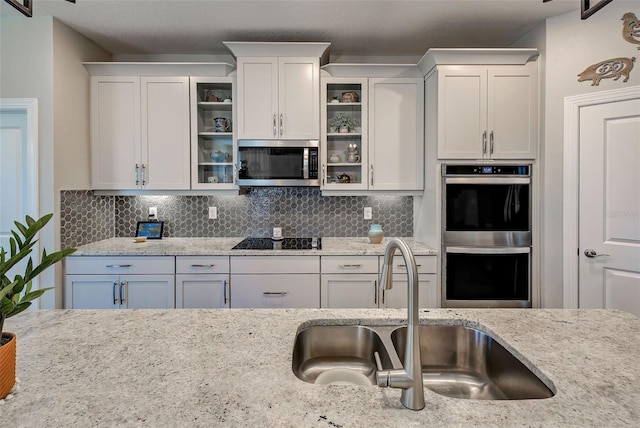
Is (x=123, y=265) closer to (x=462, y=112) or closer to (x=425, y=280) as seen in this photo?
(x=425, y=280)

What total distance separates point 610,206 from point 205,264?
3.02 metres

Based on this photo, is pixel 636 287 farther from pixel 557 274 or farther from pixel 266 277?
pixel 266 277

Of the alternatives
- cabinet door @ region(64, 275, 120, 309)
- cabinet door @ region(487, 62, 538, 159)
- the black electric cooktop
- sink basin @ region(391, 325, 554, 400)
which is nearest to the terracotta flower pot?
sink basin @ region(391, 325, 554, 400)

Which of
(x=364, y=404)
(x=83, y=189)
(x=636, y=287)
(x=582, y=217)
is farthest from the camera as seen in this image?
(x=83, y=189)

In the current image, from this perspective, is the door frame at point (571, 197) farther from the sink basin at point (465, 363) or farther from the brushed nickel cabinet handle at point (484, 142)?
the sink basin at point (465, 363)

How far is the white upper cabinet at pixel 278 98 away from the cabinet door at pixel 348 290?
4.04 feet

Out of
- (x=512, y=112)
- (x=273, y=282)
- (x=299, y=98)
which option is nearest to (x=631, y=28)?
(x=512, y=112)

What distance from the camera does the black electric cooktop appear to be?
2.85 metres

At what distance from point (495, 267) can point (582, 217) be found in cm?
69

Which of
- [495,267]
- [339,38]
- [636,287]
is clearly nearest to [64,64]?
[339,38]

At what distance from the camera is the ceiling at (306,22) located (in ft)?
8.01

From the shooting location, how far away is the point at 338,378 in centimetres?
103

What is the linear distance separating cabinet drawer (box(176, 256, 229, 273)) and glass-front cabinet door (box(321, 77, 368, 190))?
107 centimetres

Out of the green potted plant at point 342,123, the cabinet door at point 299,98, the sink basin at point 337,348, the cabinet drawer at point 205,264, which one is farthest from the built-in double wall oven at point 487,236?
the cabinet drawer at point 205,264
